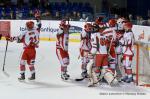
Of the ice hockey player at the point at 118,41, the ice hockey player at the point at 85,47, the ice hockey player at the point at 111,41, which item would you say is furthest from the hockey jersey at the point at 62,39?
the ice hockey player at the point at 118,41

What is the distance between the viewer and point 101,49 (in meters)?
10.7

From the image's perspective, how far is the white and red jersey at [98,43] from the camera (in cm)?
1051

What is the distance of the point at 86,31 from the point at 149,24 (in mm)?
8217

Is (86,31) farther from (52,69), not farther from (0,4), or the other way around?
(0,4)

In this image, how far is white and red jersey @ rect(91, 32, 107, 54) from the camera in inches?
414

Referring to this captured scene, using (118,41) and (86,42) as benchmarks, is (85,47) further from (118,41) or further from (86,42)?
(118,41)

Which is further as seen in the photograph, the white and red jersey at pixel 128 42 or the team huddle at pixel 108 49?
the white and red jersey at pixel 128 42

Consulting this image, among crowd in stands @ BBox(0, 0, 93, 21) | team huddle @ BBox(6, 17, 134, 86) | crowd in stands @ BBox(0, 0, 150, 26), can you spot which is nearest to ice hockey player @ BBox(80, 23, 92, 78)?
team huddle @ BBox(6, 17, 134, 86)

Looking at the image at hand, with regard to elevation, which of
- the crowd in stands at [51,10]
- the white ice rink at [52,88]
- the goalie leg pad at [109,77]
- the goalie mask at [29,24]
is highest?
the crowd in stands at [51,10]

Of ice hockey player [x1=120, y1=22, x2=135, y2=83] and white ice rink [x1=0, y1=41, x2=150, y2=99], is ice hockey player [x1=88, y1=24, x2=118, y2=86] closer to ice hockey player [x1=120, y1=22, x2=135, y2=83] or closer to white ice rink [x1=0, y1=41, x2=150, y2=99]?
white ice rink [x1=0, y1=41, x2=150, y2=99]

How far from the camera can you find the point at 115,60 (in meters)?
11.3

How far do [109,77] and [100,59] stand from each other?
17.0 inches

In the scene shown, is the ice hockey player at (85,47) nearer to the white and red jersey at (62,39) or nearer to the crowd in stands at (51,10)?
the white and red jersey at (62,39)

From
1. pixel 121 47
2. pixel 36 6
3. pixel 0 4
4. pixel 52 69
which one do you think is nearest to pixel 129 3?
pixel 36 6
